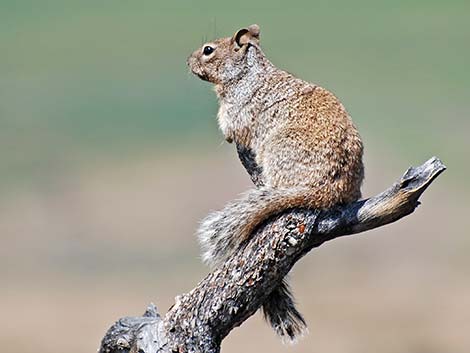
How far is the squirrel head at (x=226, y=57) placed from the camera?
19.7ft

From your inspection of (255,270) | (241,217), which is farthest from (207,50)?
(255,270)

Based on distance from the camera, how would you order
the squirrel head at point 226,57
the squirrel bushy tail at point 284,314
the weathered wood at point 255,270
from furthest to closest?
1. the squirrel head at point 226,57
2. the squirrel bushy tail at point 284,314
3. the weathered wood at point 255,270

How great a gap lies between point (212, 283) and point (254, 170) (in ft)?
2.76

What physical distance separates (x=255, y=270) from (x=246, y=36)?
68.8 inches

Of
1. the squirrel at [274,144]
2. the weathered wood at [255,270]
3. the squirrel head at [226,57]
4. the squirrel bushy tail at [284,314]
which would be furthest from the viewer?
the squirrel head at [226,57]

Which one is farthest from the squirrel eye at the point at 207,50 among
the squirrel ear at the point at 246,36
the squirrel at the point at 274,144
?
Result: the squirrel ear at the point at 246,36

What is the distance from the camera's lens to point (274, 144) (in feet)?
17.5

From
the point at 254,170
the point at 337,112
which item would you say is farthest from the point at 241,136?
the point at 337,112

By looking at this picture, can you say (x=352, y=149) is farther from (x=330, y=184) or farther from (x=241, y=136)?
(x=241, y=136)

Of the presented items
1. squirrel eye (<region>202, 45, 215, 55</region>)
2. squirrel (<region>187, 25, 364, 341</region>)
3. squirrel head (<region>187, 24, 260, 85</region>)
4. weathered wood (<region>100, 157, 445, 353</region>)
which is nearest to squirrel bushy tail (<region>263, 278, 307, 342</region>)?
squirrel (<region>187, 25, 364, 341</region>)

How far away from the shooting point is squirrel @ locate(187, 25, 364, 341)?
5.04 meters

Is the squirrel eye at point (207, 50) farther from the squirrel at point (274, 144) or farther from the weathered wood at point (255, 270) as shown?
the weathered wood at point (255, 270)

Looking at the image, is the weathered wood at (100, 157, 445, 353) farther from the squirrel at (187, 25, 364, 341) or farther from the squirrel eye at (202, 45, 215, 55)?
the squirrel eye at (202, 45, 215, 55)

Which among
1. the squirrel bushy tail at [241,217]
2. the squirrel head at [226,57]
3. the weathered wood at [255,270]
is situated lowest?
the weathered wood at [255,270]
